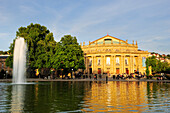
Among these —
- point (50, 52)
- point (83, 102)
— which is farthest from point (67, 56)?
point (83, 102)

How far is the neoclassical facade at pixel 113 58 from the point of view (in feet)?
326

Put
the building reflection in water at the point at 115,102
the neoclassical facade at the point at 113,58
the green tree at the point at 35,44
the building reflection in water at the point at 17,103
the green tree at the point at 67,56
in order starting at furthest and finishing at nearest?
1. the neoclassical facade at the point at 113,58
2. the green tree at the point at 35,44
3. the green tree at the point at 67,56
4. the building reflection in water at the point at 115,102
5. the building reflection in water at the point at 17,103

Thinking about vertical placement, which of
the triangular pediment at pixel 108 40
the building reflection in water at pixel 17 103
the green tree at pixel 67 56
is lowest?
the building reflection in water at pixel 17 103

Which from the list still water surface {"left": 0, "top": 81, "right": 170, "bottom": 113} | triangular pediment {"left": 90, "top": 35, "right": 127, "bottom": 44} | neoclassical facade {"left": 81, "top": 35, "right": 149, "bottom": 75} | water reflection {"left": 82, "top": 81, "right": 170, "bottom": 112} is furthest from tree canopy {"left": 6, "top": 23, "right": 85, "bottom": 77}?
water reflection {"left": 82, "top": 81, "right": 170, "bottom": 112}

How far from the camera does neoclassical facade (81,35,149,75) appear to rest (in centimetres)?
9938

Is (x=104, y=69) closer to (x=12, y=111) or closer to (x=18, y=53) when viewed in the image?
(x=18, y=53)

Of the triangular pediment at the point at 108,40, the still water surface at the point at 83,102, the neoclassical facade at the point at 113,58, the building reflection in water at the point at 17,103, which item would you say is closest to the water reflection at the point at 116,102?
the still water surface at the point at 83,102

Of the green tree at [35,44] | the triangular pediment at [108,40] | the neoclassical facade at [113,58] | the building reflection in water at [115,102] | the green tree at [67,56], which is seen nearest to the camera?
the building reflection in water at [115,102]

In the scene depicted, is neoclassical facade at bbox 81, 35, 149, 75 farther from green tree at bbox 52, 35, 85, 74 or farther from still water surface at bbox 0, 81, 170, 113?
still water surface at bbox 0, 81, 170, 113

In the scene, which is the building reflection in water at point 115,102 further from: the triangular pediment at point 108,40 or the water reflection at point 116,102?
the triangular pediment at point 108,40

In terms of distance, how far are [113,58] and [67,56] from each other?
40.1m

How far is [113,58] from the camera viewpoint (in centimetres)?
10006

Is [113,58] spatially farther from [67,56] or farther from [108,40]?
[67,56]

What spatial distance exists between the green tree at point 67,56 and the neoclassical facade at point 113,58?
3196 cm
